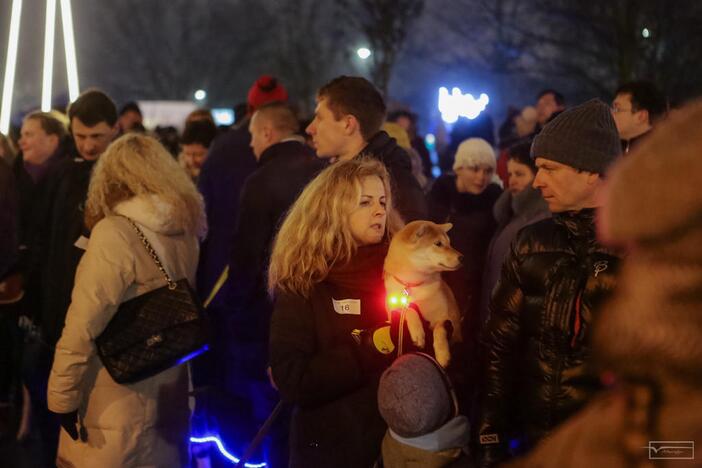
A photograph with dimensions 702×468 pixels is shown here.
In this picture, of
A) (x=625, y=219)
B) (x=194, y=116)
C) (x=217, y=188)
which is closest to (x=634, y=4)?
(x=194, y=116)

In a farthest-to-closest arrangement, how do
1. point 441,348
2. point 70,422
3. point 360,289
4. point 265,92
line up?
1. point 265,92
2. point 70,422
3. point 360,289
4. point 441,348

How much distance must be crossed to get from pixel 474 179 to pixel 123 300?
10.8 ft

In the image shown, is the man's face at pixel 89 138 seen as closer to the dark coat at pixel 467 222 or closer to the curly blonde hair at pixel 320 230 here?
the dark coat at pixel 467 222

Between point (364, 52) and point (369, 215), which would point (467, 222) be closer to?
point (369, 215)

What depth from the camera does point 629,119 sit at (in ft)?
21.5

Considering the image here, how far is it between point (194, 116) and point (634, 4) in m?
16.9

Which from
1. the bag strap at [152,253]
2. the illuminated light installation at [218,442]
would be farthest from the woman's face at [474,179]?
the bag strap at [152,253]

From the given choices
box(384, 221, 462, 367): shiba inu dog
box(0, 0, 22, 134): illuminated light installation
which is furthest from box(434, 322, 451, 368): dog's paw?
box(0, 0, 22, 134): illuminated light installation

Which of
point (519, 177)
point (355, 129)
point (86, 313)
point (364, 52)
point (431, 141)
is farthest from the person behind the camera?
point (431, 141)

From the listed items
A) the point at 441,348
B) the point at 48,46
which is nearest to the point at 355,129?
the point at 441,348

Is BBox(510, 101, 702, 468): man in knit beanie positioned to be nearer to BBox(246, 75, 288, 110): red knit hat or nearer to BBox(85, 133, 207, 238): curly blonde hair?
BBox(85, 133, 207, 238): curly blonde hair

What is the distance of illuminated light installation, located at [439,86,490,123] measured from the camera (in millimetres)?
8938

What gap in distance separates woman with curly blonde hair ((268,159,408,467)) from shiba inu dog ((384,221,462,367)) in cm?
10

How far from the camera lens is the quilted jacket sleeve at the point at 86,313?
441cm
